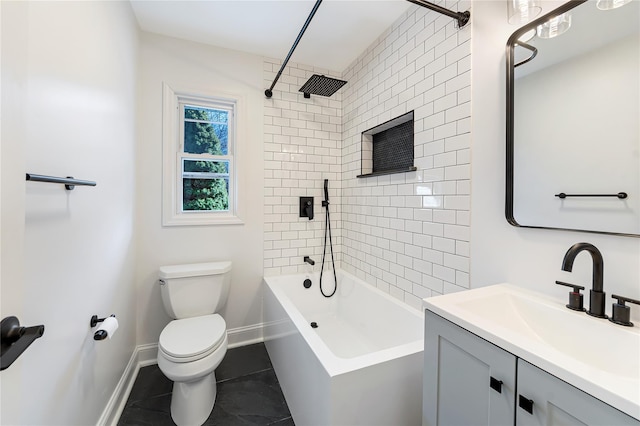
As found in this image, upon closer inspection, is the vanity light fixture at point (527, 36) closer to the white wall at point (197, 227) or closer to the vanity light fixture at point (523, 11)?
the vanity light fixture at point (523, 11)

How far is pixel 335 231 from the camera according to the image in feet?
9.44

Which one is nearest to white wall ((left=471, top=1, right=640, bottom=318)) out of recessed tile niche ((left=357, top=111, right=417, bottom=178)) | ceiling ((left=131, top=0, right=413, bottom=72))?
recessed tile niche ((left=357, top=111, right=417, bottom=178))

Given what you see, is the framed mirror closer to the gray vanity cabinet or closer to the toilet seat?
the gray vanity cabinet

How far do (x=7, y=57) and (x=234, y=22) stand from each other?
199 centimetres

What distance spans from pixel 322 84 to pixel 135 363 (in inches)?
109

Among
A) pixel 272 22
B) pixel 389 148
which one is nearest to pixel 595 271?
pixel 389 148

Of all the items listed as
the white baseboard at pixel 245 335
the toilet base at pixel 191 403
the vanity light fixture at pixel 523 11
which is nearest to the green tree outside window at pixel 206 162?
the white baseboard at pixel 245 335

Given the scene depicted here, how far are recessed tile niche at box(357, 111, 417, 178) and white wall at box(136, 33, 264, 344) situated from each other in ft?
3.39

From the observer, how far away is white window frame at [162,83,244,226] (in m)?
2.28

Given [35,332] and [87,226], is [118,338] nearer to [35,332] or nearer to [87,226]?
[87,226]

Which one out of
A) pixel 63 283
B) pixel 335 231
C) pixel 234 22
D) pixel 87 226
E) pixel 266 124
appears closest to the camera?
pixel 63 283

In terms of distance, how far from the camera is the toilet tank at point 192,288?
2.07m

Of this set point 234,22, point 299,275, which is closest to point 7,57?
point 234,22

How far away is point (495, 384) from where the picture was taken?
0.81 metres
